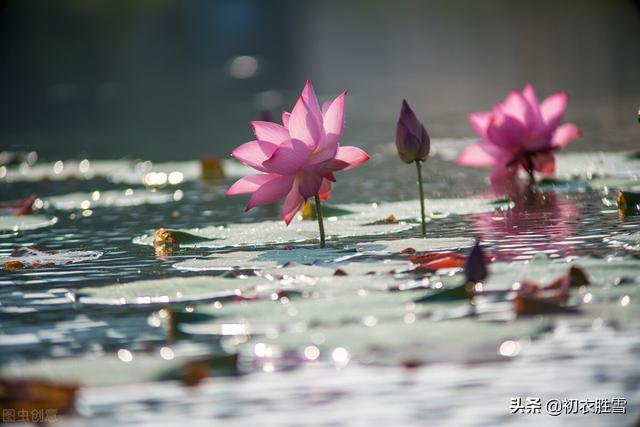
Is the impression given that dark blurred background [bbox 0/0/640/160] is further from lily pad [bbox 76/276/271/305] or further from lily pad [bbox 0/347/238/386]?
lily pad [bbox 0/347/238/386]

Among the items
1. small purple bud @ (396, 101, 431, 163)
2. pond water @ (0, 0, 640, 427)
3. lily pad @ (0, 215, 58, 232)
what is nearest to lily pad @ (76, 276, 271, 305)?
pond water @ (0, 0, 640, 427)

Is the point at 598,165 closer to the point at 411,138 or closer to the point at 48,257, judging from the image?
the point at 411,138

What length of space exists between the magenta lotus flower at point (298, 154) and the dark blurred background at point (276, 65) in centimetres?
344

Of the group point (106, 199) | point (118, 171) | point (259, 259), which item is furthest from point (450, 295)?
A: point (118, 171)

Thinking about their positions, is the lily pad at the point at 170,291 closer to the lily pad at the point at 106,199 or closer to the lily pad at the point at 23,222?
the lily pad at the point at 23,222

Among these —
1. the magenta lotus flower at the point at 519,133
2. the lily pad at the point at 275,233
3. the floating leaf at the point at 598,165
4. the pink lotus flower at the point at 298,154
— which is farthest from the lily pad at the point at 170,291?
the floating leaf at the point at 598,165

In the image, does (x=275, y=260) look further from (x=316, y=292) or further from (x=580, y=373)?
(x=580, y=373)

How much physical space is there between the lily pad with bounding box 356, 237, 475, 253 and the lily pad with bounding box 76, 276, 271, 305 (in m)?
0.39

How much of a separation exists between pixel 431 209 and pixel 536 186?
25.7 inches

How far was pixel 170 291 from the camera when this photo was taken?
221 centimetres

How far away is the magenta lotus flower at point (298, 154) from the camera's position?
8.84 feet

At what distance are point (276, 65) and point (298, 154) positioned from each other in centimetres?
2191

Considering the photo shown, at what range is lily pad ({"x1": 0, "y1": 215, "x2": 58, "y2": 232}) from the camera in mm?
3635

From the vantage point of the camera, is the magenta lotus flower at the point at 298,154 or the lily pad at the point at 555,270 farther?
A: the magenta lotus flower at the point at 298,154
